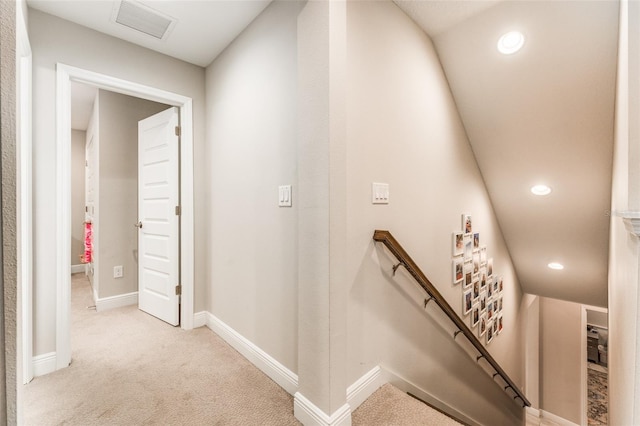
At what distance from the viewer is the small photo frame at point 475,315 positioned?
2975mm

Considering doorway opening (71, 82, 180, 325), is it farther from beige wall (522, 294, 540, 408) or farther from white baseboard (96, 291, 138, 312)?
beige wall (522, 294, 540, 408)

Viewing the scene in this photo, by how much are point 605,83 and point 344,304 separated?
8.27ft

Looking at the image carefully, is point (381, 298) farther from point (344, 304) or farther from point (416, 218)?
point (416, 218)

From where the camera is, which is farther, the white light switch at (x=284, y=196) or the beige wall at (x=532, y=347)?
the beige wall at (x=532, y=347)

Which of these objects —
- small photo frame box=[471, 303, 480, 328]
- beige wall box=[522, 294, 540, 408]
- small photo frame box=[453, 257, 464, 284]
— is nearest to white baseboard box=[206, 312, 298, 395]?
small photo frame box=[453, 257, 464, 284]

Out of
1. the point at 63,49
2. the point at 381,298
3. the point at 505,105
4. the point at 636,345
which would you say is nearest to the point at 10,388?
the point at 381,298

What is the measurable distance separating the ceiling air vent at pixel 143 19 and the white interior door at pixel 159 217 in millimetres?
663

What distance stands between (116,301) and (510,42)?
4.50 metres

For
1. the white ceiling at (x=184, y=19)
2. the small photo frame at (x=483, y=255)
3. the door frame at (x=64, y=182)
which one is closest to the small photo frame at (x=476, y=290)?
the small photo frame at (x=483, y=255)

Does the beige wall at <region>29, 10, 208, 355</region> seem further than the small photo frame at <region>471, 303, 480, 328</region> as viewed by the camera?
No

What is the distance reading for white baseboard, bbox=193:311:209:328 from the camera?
8.77 feet

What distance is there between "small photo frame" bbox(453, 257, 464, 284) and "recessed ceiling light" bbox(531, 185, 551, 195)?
3.95 ft

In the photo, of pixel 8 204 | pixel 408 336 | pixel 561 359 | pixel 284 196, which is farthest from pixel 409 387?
pixel 561 359

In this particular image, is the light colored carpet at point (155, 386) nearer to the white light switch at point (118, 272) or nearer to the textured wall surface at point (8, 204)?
the white light switch at point (118, 272)
